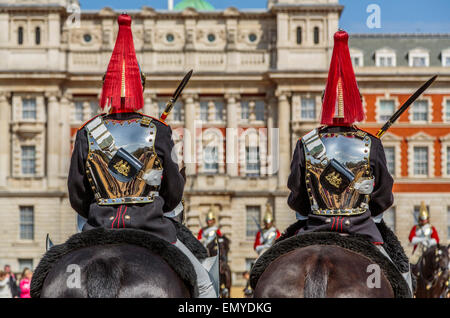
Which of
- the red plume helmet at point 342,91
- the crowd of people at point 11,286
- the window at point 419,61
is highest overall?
the window at point 419,61

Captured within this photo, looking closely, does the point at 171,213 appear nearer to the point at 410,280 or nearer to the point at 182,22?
the point at 410,280

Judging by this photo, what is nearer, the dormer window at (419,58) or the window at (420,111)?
the window at (420,111)

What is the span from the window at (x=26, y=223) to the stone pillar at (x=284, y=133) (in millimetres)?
12403

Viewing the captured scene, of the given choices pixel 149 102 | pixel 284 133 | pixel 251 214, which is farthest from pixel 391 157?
pixel 149 102

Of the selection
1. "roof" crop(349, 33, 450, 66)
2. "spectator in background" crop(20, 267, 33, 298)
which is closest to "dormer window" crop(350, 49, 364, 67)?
"roof" crop(349, 33, 450, 66)

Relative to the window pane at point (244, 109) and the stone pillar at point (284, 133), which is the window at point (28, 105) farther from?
the stone pillar at point (284, 133)

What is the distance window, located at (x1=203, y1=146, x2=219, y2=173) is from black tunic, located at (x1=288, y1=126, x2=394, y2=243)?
125ft

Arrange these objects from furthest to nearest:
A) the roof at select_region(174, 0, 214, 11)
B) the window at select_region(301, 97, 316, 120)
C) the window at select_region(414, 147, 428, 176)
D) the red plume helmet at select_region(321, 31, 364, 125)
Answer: the roof at select_region(174, 0, 214, 11)
the window at select_region(414, 147, 428, 176)
the window at select_region(301, 97, 316, 120)
the red plume helmet at select_region(321, 31, 364, 125)

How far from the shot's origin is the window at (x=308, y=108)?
45.8 meters

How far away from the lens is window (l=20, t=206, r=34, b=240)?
1781 inches

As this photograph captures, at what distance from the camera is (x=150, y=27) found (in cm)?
4722

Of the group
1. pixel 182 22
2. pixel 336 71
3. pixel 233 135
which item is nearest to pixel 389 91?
pixel 233 135

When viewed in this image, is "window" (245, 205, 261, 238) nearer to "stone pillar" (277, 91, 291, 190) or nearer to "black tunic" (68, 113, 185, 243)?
"stone pillar" (277, 91, 291, 190)

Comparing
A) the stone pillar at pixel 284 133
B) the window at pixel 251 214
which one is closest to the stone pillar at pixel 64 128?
the window at pixel 251 214
